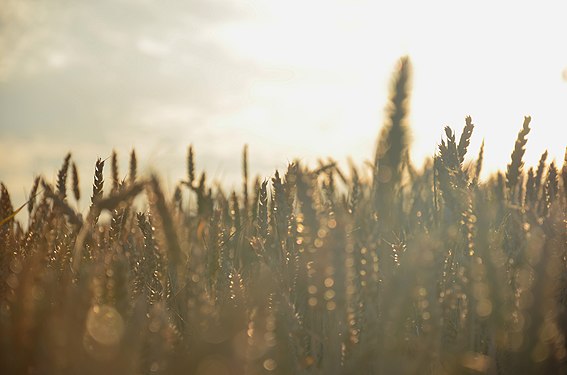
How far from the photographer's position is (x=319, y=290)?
116cm

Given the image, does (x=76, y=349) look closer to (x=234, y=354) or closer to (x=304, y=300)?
(x=234, y=354)

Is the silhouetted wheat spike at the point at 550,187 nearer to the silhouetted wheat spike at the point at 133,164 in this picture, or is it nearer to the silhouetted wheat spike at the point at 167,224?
the silhouetted wheat spike at the point at 167,224

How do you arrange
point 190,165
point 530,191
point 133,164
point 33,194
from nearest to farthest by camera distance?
point 530,191 → point 33,194 → point 133,164 → point 190,165

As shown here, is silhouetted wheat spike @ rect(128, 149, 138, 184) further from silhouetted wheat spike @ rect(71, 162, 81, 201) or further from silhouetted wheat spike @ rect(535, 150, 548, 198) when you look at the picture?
silhouetted wheat spike @ rect(535, 150, 548, 198)

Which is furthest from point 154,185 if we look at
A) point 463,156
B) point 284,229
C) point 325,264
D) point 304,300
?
point 463,156

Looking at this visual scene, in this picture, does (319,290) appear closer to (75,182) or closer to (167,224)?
(167,224)

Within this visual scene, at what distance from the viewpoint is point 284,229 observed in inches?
73.7

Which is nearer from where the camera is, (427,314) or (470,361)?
(470,361)

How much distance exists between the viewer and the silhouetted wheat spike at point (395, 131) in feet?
4.73

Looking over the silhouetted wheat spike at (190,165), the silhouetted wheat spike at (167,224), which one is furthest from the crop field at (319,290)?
the silhouetted wheat spike at (190,165)

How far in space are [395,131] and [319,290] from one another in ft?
1.57

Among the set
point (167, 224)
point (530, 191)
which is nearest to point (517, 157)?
point (530, 191)

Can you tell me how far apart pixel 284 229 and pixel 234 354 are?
997 mm

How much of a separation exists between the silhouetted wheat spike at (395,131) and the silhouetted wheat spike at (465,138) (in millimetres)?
408
